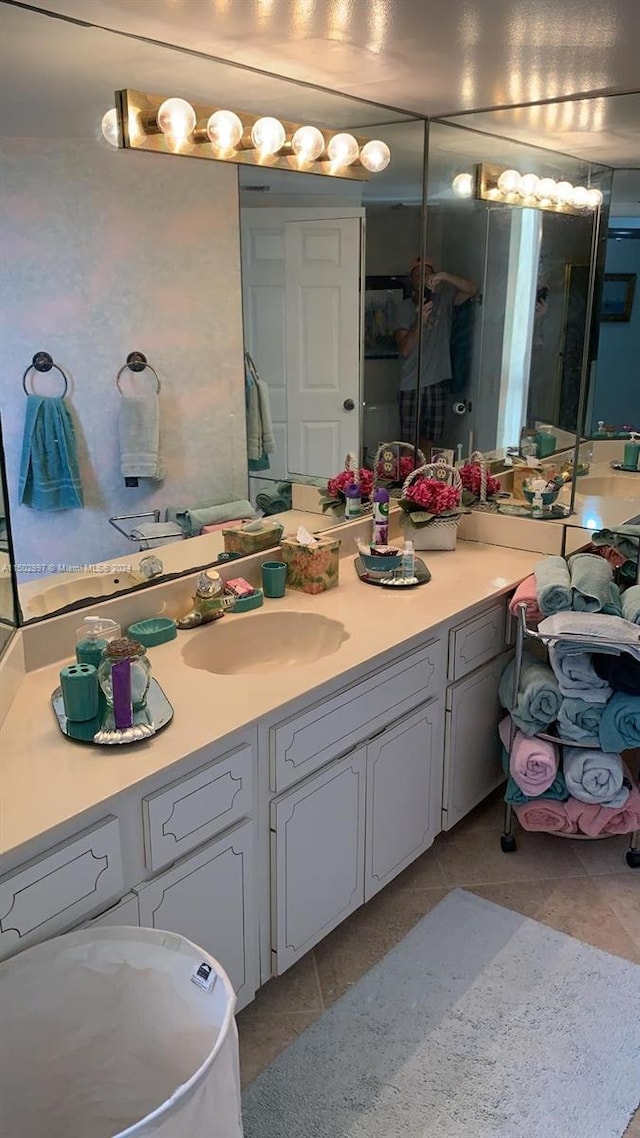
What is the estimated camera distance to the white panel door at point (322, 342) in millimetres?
2469

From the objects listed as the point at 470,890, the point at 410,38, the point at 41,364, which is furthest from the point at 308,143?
the point at 470,890

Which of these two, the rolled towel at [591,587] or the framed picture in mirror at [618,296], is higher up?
the framed picture in mirror at [618,296]

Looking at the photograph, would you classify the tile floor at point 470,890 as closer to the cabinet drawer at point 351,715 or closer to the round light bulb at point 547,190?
the cabinet drawer at point 351,715

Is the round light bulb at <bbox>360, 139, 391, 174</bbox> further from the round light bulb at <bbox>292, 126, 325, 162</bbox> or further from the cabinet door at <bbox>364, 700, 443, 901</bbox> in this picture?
the cabinet door at <bbox>364, 700, 443, 901</bbox>

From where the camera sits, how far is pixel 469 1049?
74.3 inches

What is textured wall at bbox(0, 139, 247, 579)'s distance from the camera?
1769 mm

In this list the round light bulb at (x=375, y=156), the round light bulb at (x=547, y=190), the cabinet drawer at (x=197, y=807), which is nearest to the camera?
the cabinet drawer at (x=197, y=807)

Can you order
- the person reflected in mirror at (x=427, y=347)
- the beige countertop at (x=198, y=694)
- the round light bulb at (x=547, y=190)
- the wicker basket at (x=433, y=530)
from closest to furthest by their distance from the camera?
the beige countertop at (x=198, y=694) < the round light bulb at (x=547, y=190) < the wicker basket at (x=433, y=530) < the person reflected in mirror at (x=427, y=347)

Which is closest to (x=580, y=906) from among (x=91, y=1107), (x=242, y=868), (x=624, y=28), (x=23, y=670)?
(x=242, y=868)

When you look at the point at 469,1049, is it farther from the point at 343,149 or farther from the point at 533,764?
the point at 343,149

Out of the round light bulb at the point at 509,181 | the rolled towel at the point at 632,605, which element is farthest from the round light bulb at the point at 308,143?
the rolled towel at the point at 632,605

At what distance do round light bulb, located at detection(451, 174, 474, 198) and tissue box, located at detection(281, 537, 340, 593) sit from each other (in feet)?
4.35

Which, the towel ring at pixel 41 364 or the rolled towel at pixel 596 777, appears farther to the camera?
the rolled towel at pixel 596 777

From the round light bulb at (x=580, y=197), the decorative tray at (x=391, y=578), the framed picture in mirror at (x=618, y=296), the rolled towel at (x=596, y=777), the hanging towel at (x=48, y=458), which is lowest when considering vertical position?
the rolled towel at (x=596, y=777)
